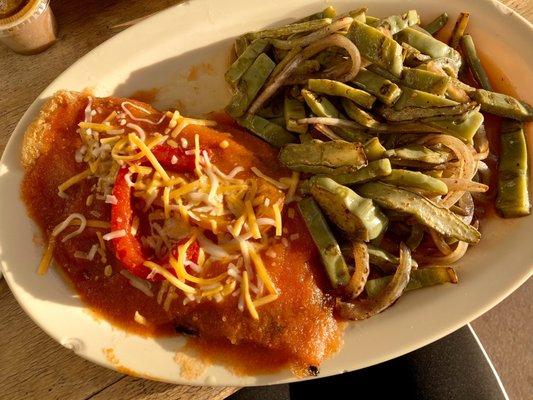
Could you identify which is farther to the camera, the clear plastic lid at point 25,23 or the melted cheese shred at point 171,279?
the clear plastic lid at point 25,23

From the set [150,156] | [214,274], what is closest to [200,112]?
[150,156]

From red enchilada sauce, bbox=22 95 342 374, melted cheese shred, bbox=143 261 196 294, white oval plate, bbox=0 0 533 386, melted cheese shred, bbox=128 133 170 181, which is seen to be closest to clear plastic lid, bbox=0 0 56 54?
white oval plate, bbox=0 0 533 386

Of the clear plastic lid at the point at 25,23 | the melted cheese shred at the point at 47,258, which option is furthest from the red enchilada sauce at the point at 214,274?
the clear plastic lid at the point at 25,23

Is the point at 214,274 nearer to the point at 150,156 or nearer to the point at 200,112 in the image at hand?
the point at 150,156

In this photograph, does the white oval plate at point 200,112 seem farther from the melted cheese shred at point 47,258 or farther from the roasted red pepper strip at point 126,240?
the roasted red pepper strip at point 126,240

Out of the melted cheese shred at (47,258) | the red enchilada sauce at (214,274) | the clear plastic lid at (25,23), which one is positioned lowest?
the melted cheese shred at (47,258)

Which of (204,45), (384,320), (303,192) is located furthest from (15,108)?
(384,320)
